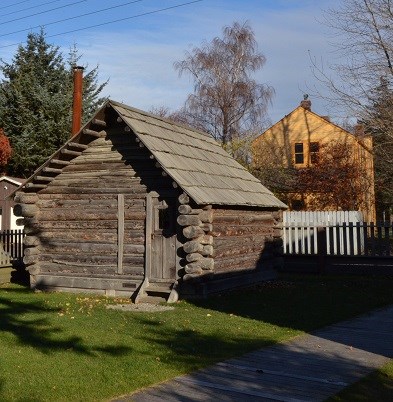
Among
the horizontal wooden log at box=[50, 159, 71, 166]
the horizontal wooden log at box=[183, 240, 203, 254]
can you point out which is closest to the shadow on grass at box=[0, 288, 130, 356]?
the horizontal wooden log at box=[183, 240, 203, 254]

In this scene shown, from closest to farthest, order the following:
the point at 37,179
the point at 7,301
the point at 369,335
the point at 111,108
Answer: the point at 369,335
the point at 7,301
the point at 111,108
the point at 37,179

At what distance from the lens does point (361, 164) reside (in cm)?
3881

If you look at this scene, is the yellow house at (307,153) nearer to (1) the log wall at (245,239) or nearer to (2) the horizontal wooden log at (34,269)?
(1) the log wall at (245,239)

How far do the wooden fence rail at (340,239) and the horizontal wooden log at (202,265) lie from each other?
303 inches

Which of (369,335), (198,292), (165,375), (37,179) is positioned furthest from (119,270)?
(165,375)

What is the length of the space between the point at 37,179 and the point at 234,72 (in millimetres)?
25477

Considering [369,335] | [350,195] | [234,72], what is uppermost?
[234,72]

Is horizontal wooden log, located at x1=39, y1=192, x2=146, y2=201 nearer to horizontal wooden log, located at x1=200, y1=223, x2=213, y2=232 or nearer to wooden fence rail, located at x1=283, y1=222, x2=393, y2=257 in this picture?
horizontal wooden log, located at x1=200, y1=223, x2=213, y2=232

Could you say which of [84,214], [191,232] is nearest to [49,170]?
[84,214]

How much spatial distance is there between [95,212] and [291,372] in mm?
9900

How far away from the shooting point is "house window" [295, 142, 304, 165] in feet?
145

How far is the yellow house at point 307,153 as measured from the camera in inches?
1517

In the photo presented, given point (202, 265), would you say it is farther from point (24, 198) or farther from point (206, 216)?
point (24, 198)

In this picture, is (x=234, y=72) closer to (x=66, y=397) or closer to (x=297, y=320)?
(x=297, y=320)
